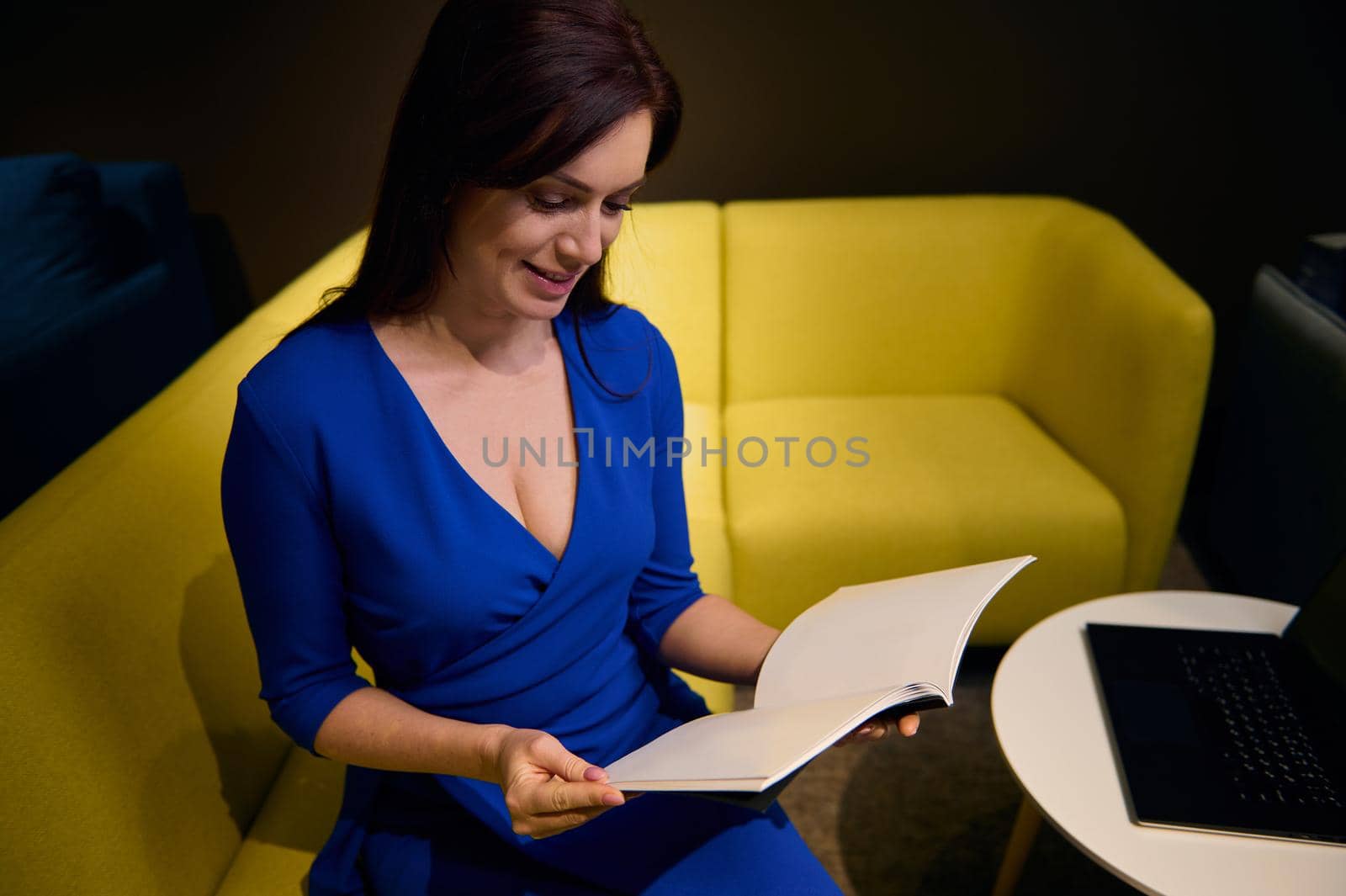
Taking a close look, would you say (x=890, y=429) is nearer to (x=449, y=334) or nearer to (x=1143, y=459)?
(x=1143, y=459)

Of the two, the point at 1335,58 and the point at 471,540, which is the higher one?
the point at 1335,58

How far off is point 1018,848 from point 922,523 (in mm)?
611

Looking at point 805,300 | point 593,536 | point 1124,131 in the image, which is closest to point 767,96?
point 805,300

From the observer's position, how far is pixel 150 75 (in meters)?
2.50

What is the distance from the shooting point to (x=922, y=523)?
1.87m

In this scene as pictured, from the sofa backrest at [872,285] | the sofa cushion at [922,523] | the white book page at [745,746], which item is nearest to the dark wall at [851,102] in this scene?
the sofa backrest at [872,285]

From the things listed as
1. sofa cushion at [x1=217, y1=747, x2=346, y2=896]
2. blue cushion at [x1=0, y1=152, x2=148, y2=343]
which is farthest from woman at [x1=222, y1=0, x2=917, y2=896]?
blue cushion at [x1=0, y1=152, x2=148, y2=343]

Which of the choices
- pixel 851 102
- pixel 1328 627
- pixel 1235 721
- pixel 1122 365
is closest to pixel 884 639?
pixel 1235 721

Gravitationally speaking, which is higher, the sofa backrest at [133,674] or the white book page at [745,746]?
the white book page at [745,746]

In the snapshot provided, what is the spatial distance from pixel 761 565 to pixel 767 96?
4.11 ft

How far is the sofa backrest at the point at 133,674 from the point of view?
87 cm

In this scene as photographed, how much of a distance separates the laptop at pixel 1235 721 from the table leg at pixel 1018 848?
0.76 feet

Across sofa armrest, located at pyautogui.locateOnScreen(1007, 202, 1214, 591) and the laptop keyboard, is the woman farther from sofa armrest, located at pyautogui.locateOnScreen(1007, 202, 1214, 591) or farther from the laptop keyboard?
sofa armrest, located at pyautogui.locateOnScreen(1007, 202, 1214, 591)

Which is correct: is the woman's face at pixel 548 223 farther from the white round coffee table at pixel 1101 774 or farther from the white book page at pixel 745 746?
the white round coffee table at pixel 1101 774
